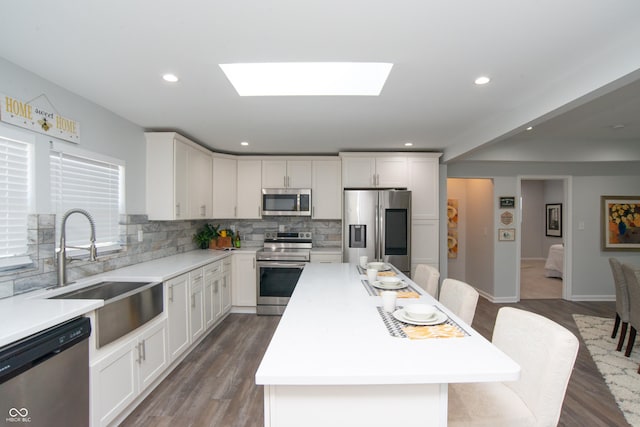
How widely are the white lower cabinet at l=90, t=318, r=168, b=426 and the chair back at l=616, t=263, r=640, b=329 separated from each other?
4.09 metres

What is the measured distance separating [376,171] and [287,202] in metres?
1.32

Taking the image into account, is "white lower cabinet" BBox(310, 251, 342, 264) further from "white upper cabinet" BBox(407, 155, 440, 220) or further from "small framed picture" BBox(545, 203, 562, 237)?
"small framed picture" BBox(545, 203, 562, 237)

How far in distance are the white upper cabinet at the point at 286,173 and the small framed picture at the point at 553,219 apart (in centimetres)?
750

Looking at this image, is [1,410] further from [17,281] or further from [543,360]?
[543,360]

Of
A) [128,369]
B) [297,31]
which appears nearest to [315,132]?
[297,31]

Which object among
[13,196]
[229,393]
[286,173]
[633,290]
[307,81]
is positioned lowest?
[229,393]

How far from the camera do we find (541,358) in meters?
1.22

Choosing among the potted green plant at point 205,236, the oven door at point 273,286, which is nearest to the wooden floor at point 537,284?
the oven door at point 273,286

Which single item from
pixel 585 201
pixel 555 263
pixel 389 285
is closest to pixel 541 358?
pixel 389 285

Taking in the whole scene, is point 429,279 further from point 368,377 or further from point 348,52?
point 348,52

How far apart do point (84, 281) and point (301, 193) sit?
2691 mm

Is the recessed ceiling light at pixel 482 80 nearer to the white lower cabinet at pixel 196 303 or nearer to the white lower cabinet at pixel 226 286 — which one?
the white lower cabinet at pixel 196 303

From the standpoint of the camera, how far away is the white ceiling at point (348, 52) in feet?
4.51

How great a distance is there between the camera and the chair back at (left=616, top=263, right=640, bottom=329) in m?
2.71
